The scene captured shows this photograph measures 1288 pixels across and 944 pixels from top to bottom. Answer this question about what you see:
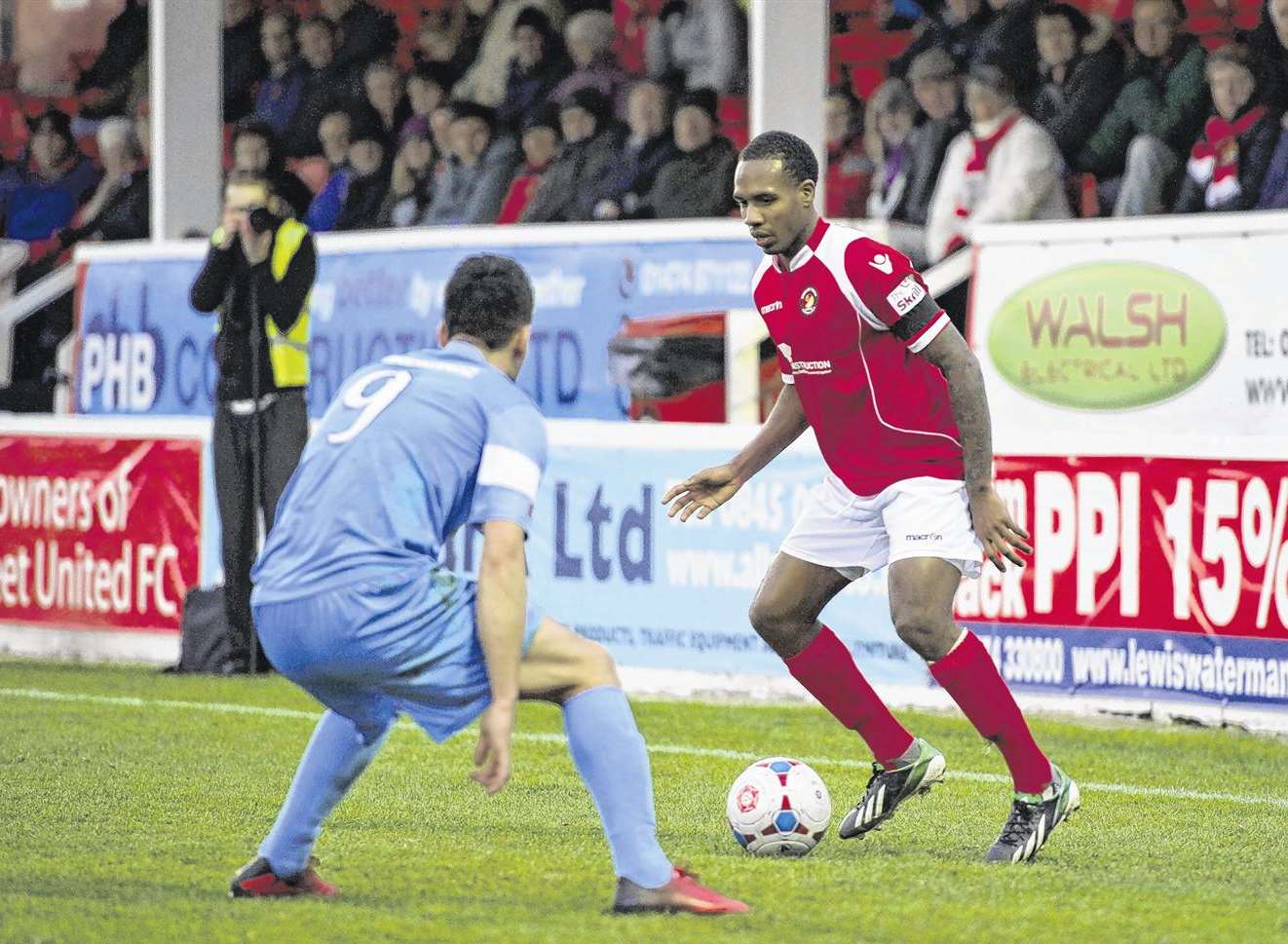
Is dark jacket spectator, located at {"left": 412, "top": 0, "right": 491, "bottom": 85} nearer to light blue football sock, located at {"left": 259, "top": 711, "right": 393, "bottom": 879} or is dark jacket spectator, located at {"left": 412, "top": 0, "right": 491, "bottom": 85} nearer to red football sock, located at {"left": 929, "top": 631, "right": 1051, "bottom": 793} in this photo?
red football sock, located at {"left": 929, "top": 631, "right": 1051, "bottom": 793}

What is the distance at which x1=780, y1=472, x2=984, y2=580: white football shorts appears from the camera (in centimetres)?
648

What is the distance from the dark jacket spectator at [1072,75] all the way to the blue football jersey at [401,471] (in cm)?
771

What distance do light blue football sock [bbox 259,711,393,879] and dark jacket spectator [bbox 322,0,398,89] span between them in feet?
38.9

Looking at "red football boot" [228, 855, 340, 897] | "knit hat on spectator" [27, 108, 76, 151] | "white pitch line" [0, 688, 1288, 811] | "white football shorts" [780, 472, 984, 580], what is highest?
"knit hat on spectator" [27, 108, 76, 151]

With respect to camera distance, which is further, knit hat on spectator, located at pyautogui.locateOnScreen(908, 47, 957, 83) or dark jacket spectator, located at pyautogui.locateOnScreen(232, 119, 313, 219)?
knit hat on spectator, located at pyautogui.locateOnScreen(908, 47, 957, 83)

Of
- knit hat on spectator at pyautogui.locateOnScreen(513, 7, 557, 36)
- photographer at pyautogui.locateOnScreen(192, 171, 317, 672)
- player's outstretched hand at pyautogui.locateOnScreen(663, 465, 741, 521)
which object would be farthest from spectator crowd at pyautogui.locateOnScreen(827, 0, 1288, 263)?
player's outstretched hand at pyautogui.locateOnScreen(663, 465, 741, 521)

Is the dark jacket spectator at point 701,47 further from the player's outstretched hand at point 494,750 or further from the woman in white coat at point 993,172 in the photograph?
the player's outstretched hand at point 494,750

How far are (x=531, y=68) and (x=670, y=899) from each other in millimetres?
10954

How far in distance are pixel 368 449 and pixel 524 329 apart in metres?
0.46

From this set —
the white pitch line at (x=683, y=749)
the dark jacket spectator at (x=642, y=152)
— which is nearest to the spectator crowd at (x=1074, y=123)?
the dark jacket spectator at (x=642, y=152)

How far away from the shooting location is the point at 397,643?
16.7 feet

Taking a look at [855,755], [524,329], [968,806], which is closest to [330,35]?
[855,755]

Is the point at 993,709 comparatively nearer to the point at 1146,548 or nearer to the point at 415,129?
the point at 1146,548

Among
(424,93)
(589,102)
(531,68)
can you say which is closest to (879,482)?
(589,102)
